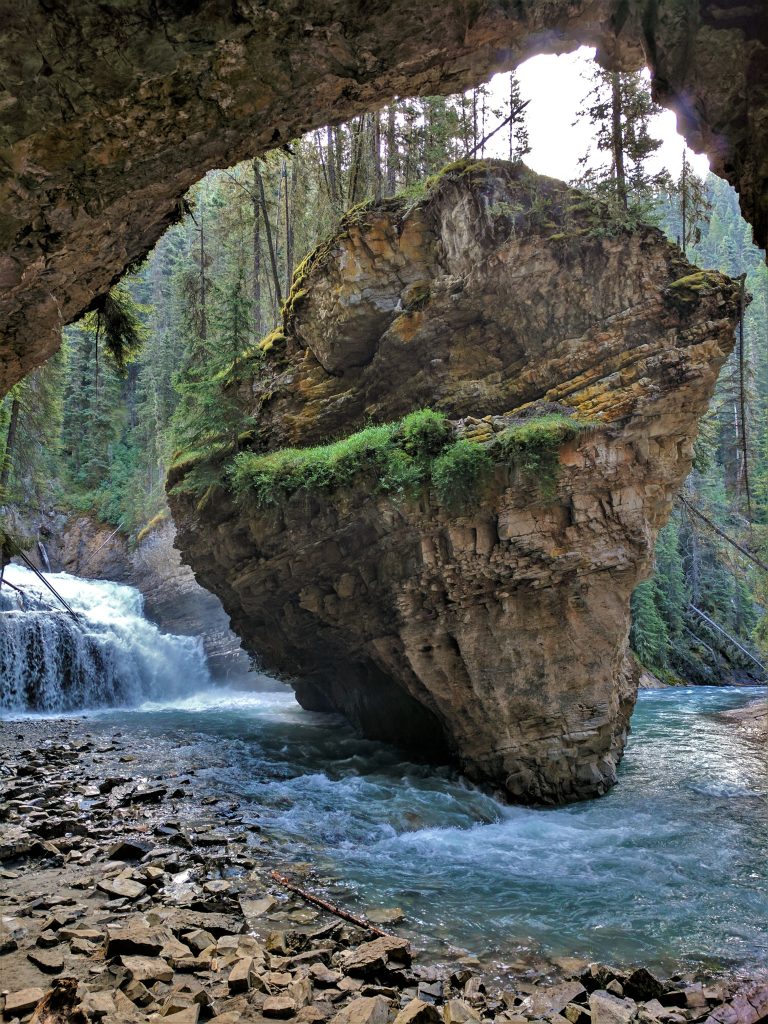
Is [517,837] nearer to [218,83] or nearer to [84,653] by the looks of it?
[218,83]

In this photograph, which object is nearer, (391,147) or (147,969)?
(147,969)

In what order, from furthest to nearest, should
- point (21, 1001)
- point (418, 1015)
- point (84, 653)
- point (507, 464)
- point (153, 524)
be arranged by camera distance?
point (153, 524), point (84, 653), point (507, 464), point (418, 1015), point (21, 1001)

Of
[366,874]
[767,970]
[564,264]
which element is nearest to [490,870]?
[366,874]

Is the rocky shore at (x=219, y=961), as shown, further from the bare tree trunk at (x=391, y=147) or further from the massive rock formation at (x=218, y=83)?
the bare tree trunk at (x=391, y=147)

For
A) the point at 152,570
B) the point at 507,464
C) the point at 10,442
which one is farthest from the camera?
the point at 152,570

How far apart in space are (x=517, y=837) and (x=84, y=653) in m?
17.7

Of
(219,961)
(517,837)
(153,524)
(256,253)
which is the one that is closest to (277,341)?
(256,253)

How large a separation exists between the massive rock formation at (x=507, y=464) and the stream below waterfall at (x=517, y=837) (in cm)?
137

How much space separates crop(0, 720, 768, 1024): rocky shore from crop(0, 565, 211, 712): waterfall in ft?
46.2

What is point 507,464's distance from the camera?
34.6 ft

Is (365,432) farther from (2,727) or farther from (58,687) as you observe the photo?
(58,687)

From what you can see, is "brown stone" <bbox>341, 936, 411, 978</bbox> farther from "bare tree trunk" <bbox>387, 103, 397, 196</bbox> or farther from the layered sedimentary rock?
the layered sedimentary rock

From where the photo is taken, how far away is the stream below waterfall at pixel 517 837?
5.95 m

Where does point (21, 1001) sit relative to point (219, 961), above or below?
above
